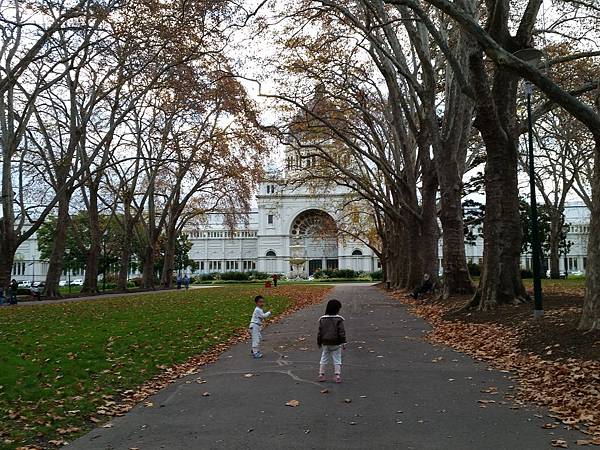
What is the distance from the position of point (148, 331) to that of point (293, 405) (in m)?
9.07

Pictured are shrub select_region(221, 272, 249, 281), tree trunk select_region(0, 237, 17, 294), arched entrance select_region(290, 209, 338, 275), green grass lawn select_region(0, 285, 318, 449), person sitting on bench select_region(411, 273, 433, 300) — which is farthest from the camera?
arched entrance select_region(290, 209, 338, 275)

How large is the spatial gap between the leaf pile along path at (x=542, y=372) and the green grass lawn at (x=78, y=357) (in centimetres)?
515

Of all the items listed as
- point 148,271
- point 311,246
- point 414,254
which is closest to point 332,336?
point 414,254

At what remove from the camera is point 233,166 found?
1473 inches

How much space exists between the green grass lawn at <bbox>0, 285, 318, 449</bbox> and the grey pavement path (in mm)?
710

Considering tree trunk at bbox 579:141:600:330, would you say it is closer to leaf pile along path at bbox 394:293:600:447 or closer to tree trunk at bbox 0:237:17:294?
leaf pile along path at bbox 394:293:600:447

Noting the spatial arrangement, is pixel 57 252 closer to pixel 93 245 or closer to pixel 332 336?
pixel 93 245

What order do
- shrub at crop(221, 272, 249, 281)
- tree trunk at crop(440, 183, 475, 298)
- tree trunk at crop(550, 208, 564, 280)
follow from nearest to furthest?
1. tree trunk at crop(440, 183, 475, 298)
2. tree trunk at crop(550, 208, 564, 280)
3. shrub at crop(221, 272, 249, 281)

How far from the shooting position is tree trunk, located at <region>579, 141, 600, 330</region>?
9.50m

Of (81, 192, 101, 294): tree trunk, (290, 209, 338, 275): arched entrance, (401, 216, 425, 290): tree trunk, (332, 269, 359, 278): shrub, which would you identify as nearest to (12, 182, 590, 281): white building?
(290, 209, 338, 275): arched entrance

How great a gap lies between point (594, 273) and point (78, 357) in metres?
8.84

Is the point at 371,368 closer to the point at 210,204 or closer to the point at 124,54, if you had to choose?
the point at 124,54

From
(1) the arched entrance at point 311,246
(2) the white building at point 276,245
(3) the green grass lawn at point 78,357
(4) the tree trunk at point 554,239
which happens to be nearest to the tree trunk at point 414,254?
(3) the green grass lawn at point 78,357

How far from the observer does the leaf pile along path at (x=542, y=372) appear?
6.40 metres
